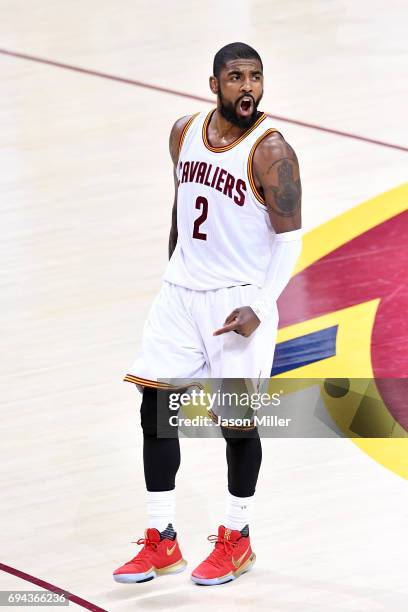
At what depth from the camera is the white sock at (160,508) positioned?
543 cm

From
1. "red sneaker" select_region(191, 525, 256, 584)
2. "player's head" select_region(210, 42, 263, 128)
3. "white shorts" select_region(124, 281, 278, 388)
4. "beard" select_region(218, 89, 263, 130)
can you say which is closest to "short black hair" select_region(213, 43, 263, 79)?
"player's head" select_region(210, 42, 263, 128)

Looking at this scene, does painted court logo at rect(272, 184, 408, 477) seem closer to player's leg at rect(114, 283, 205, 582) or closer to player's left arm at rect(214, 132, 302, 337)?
player's leg at rect(114, 283, 205, 582)

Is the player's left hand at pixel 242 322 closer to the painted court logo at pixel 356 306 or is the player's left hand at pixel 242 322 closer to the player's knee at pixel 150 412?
the player's knee at pixel 150 412

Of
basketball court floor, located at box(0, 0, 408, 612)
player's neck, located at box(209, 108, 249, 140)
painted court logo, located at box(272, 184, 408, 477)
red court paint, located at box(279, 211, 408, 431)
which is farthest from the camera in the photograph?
red court paint, located at box(279, 211, 408, 431)

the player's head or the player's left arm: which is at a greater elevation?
the player's head

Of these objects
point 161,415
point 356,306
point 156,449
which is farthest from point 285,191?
point 356,306

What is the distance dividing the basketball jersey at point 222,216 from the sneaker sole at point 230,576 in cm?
104

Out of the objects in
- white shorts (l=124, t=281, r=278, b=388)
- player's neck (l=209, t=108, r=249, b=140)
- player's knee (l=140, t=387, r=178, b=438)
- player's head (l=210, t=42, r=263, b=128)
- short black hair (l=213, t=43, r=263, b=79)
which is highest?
short black hair (l=213, t=43, r=263, b=79)

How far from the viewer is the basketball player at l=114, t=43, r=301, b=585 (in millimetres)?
5172

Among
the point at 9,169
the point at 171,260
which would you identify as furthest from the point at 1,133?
the point at 171,260

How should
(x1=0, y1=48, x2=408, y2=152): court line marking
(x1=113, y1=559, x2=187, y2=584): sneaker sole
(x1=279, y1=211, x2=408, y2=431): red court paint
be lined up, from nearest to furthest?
(x1=113, y1=559, x2=187, y2=584): sneaker sole < (x1=279, y1=211, x2=408, y2=431): red court paint < (x1=0, y1=48, x2=408, y2=152): court line marking

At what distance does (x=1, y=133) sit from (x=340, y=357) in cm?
355

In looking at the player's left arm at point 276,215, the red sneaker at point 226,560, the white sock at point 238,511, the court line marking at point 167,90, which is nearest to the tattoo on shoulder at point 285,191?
the player's left arm at point 276,215

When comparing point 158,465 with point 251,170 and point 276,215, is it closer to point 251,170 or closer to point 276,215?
point 276,215
